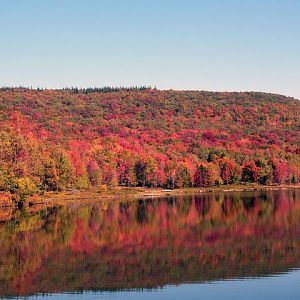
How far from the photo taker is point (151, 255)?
43.1 m

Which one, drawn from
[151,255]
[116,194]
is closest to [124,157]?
[116,194]

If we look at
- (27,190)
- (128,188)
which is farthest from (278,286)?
(128,188)

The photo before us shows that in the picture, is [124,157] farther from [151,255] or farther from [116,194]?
[151,255]

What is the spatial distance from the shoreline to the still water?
1858cm

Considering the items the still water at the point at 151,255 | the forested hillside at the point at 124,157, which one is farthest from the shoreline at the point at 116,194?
the still water at the point at 151,255

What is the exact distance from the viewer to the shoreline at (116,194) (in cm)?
9294

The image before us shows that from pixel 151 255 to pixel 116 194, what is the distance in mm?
74194

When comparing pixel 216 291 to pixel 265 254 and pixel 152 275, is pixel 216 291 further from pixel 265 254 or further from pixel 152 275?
pixel 265 254

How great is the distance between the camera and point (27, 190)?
86.8 metres

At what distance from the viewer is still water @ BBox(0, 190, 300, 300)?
3206 centimetres

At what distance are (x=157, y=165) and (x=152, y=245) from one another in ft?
294

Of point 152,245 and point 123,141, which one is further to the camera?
point 123,141

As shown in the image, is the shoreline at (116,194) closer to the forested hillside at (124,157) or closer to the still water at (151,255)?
the forested hillside at (124,157)

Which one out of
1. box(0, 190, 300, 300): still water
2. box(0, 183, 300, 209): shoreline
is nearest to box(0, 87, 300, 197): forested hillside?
box(0, 183, 300, 209): shoreline
